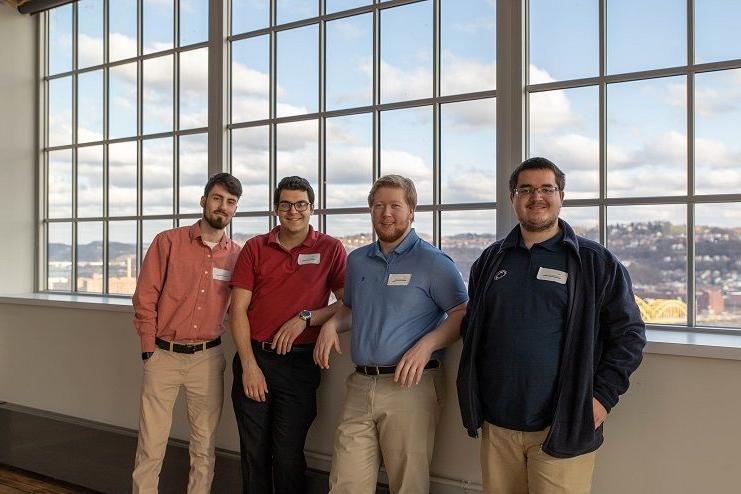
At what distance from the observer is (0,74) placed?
4812 millimetres

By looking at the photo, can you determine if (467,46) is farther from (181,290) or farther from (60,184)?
(60,184)

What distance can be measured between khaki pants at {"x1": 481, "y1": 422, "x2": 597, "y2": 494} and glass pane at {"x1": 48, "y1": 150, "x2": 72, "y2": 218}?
12.6ft

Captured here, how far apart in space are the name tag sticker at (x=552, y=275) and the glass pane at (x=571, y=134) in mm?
797

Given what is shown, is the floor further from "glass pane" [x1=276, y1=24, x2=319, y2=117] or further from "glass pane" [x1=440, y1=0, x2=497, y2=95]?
"glass pane" [x1=440, y1=0, x2=497, y2=95]

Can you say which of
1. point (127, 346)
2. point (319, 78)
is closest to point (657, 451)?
point (319, 78)

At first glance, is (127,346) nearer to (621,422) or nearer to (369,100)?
(369,100)

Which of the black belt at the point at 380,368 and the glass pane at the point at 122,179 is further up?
the glass pane at the point at 122,179

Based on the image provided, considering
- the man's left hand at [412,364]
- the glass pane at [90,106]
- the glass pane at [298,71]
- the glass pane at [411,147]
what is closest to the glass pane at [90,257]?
the glass pane at [90,106]

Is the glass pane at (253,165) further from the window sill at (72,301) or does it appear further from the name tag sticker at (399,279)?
the name tag sticker at (399,279)

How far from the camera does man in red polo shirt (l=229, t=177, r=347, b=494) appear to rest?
2.93m

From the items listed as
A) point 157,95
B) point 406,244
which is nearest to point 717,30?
point 406,244

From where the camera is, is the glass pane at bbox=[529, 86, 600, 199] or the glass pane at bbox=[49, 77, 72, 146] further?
the glass pane at bbox=[49, 77, 72, 146]

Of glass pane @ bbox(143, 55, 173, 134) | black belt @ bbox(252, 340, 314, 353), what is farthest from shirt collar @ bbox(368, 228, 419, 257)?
glass pane @ bbox(143, 55, 173, 134)

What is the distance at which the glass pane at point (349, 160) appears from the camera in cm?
350
